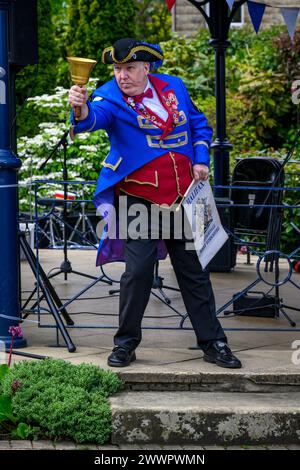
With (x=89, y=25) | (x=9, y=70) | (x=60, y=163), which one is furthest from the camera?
(x=89, y=25)

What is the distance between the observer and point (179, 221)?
5836 millimetres

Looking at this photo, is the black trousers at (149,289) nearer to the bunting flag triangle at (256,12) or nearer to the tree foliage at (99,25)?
the bunting flag triangle at (256,12)

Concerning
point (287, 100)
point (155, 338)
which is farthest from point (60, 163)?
point (155, 338)

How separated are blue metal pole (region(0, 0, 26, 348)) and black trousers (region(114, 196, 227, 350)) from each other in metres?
0.75

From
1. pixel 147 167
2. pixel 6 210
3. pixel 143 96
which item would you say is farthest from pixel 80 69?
pixel 6 210

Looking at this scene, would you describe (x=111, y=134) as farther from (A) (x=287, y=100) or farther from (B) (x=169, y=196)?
(A) (x=287, y=100)

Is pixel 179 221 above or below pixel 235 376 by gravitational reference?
above

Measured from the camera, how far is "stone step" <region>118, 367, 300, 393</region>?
5.55 meters

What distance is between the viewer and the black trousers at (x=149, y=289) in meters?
5.72

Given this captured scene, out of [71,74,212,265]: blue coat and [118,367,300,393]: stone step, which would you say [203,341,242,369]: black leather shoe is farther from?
[71,74,212,265]: blue coat

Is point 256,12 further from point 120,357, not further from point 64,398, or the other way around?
point 64,398

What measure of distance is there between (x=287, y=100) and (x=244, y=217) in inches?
256

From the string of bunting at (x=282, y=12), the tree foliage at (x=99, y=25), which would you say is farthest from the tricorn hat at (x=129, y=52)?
the tree foliage at (x=99, y=25)

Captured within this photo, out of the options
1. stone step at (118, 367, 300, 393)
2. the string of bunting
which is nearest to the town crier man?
stone step at (118, 367, 300, 393)
